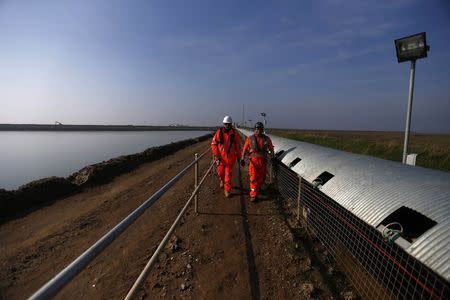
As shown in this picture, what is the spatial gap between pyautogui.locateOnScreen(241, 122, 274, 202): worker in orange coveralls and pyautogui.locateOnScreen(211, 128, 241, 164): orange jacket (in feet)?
1.14

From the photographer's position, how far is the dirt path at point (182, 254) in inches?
142

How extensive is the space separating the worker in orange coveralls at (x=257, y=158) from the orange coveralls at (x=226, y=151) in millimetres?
365

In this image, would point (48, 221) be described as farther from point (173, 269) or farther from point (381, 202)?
point (381, 202)

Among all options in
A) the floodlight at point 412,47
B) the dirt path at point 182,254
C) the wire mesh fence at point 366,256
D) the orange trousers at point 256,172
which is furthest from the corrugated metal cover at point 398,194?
the floodlight at point 412,47

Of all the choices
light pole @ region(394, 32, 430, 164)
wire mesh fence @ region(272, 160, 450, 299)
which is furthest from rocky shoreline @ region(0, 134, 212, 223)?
light pole @ region(394, 32, 430, 164)

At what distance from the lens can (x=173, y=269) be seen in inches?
158

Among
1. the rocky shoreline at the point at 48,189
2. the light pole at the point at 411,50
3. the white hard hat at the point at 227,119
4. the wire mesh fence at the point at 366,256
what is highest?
the light pole at the point at 411,50

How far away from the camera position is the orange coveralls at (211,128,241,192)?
713 cm

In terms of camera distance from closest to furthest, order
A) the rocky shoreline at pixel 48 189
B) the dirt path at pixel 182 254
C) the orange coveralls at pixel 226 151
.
Result: the dirt path at pixel 182 254 → the orange coveralls at pixel 226 151 → the rocky shoreline at pixel 48 189

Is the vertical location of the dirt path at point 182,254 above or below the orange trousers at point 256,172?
below

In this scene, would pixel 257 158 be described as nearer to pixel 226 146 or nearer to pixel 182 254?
pixel 226 146

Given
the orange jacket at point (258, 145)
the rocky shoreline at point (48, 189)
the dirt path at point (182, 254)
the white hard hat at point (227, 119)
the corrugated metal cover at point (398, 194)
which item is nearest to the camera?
the corrugated metal cover at point (398, 194)

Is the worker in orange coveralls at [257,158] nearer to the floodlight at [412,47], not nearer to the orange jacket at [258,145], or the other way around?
the orange jacket at [258,145]

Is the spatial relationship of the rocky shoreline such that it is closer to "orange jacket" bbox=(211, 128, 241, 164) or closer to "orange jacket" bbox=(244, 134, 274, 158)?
"orange jacket" bbox=(211, 128, 241, 164)
